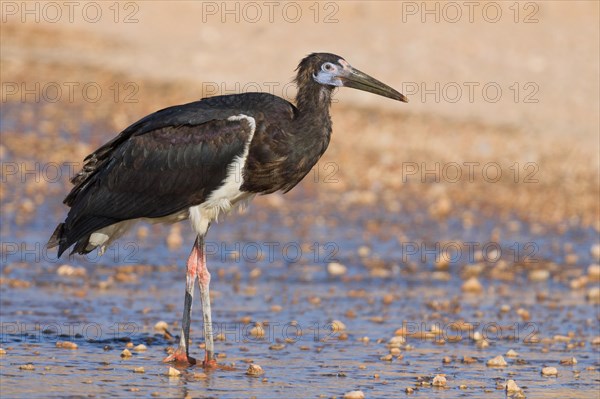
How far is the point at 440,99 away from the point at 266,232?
28.5 ft

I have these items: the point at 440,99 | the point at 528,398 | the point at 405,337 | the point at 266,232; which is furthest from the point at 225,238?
the point at 440,99

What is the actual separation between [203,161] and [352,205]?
7.40 meters

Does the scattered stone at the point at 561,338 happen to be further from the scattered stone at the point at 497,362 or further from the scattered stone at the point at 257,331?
the scattered stone at the point at 257,331

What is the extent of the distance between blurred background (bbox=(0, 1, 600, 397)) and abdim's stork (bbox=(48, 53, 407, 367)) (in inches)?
38.6

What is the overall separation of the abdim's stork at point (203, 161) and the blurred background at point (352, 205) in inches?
38.6

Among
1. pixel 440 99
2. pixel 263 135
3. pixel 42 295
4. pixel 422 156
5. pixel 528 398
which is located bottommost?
pixel 528 398

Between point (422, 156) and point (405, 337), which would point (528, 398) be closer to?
point (405, 337)

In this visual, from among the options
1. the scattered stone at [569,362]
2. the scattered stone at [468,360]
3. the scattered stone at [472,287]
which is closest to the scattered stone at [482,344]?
→ the scattered stone at [468,360]

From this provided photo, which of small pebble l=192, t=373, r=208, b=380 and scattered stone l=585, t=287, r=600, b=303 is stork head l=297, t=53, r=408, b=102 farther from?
scattered stone l=585, t=287, r=600, b=303

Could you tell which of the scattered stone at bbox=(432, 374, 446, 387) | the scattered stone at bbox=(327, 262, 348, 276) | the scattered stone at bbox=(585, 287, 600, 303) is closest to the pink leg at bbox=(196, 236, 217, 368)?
the scattered stone at bbox=(432, 374, 446, 387)

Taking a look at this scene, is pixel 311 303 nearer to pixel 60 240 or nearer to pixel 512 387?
pixel 60 240

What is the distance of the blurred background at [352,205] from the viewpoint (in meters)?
10.4

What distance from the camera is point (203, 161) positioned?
32.6 feet

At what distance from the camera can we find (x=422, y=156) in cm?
1972
